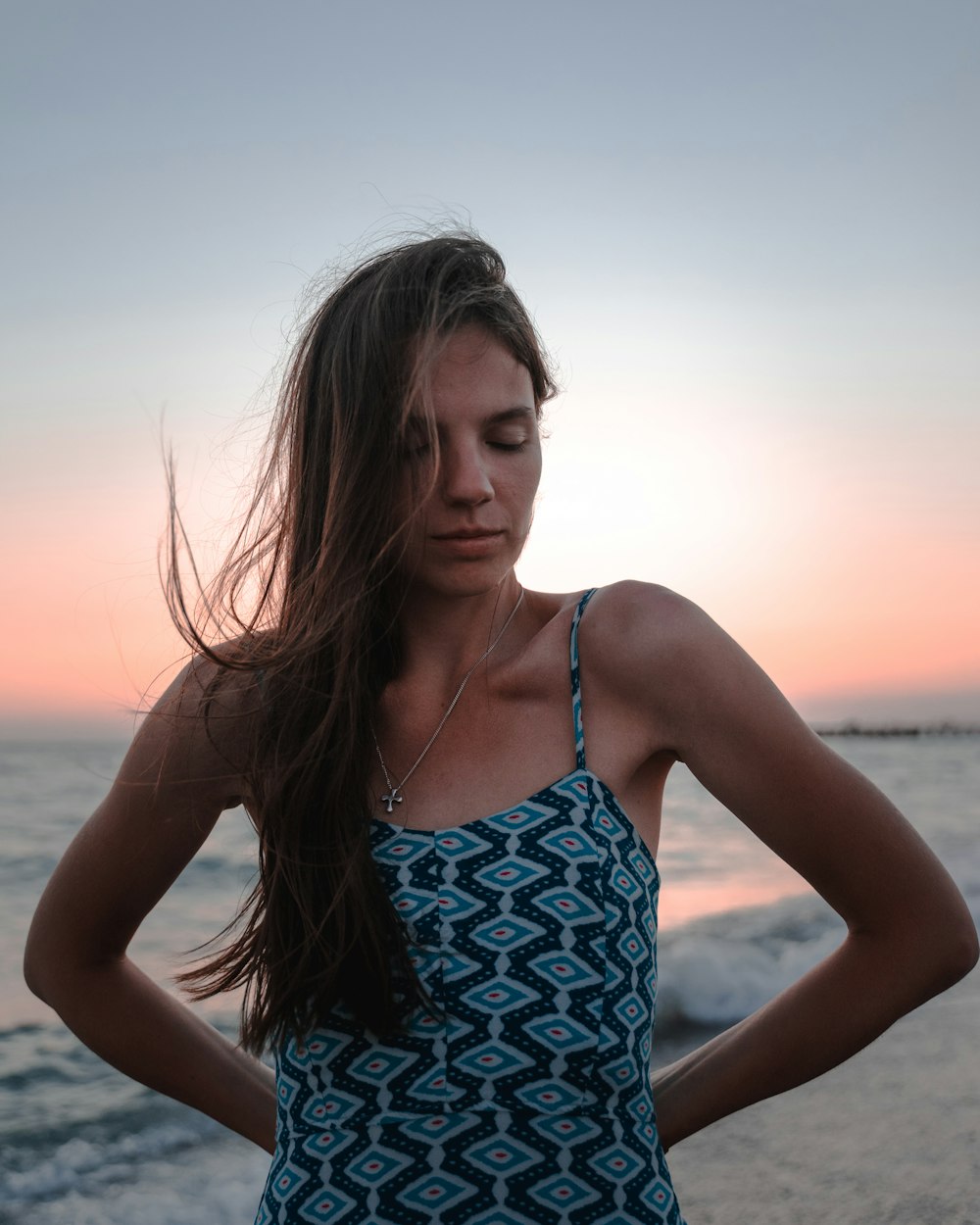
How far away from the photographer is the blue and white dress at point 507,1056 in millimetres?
1432

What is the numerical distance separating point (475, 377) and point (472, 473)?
17cm

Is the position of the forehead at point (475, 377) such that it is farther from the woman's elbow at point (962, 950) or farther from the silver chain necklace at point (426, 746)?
the woman's elbow at point (962, 950)

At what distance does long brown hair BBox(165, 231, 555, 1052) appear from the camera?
5.01 feet

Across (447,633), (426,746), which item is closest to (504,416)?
(447,633)

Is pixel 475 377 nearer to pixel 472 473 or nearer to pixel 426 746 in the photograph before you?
pixel 472 473

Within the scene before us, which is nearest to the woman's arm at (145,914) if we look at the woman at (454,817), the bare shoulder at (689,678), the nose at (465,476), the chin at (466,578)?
the woman at (454,817)

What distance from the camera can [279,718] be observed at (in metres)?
1.69

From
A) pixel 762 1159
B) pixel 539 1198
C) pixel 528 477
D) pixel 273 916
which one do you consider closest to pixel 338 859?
pixel 273 916

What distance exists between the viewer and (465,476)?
1545mm

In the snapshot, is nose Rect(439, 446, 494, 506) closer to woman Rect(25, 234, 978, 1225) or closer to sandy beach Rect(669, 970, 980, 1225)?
woman Rect(25, 234, 978, 1225)

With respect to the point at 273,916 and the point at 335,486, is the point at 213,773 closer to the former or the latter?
the point at 273,916

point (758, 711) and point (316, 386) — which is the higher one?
point (316, 386)

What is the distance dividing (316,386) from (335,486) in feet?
0.68

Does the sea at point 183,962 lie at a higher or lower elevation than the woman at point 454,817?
lower
